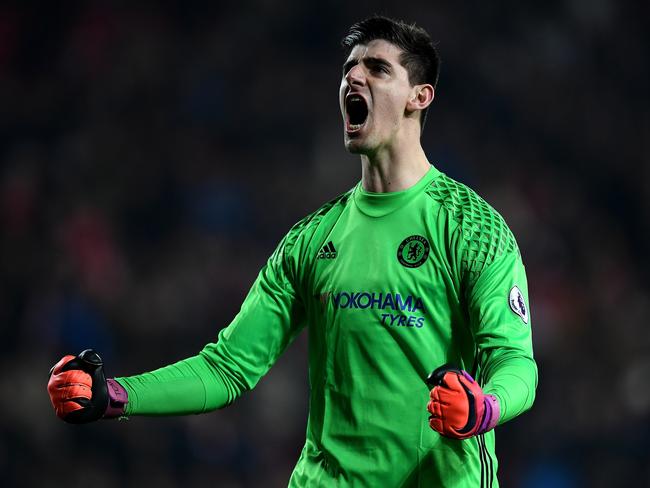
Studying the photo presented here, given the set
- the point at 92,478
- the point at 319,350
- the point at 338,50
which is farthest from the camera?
the point at 338,50

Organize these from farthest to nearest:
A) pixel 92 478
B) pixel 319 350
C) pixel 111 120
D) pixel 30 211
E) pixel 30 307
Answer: pixel 111 120, pixel 30 211, pixel 30 307, pixel 92 478, pixel 319 350

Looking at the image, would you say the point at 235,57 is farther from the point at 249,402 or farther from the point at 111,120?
the point at 249,402

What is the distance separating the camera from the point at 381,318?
11.2ft

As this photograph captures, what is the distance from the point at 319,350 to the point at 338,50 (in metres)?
6.35

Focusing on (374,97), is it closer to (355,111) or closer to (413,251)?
(355,111)

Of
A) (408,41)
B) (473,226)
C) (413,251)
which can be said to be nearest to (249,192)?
(408,41)

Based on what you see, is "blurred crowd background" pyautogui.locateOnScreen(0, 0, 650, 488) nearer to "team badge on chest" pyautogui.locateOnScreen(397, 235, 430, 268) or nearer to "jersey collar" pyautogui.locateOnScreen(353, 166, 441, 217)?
"jersey collar" pyautogui.locateOnScreen(353, 166, 441, 217)

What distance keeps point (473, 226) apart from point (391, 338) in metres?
0.44

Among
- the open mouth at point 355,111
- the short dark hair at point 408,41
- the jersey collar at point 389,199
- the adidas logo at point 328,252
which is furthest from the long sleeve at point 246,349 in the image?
the short dark hair at point 408,41

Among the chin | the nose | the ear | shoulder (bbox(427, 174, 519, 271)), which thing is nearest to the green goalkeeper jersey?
shoulder (bbox(427, 174, 519, 271))

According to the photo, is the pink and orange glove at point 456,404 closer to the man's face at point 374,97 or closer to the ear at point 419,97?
the man's face at point 374,97

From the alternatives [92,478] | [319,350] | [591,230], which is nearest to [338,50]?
[591,230]

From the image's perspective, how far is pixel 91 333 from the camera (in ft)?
25.4

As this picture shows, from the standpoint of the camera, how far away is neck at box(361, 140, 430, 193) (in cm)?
364
